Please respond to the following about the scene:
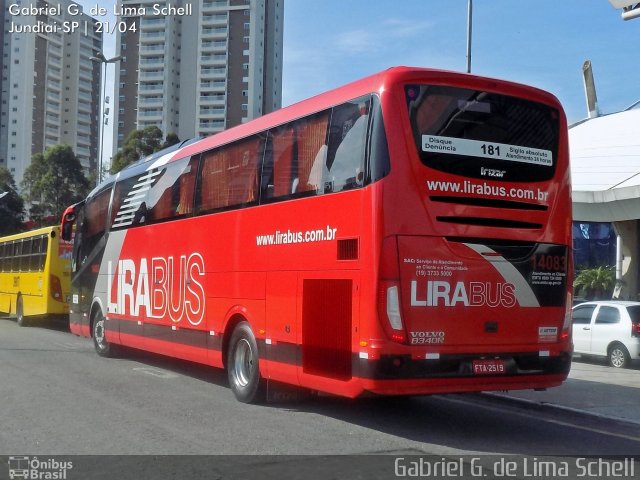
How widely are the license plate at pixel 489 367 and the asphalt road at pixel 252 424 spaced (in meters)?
0.73

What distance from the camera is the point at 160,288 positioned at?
44.5 feet

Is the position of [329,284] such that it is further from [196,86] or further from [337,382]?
[196,86]

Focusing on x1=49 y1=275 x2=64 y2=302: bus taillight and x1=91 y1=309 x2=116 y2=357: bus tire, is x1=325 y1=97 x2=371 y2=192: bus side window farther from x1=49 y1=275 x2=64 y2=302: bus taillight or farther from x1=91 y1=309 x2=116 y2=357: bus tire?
x1=49 y1=275 x2=64 y2=302: bus taillight

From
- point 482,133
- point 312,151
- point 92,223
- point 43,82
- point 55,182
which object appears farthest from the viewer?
point 43,82

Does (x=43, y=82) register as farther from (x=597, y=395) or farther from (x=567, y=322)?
(x=567, y=322)

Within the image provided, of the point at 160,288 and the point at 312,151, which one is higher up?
the point at 312,151

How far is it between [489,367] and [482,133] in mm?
2599

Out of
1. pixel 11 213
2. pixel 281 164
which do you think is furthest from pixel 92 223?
pixel 11 213

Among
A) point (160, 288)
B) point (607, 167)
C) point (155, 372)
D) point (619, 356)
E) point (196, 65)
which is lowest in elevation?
point (155, 372)

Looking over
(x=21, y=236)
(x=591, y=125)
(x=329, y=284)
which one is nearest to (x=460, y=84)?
(x=329, y=284)

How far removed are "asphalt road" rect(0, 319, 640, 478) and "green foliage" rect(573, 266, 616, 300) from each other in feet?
67.9

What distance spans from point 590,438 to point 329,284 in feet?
11.1

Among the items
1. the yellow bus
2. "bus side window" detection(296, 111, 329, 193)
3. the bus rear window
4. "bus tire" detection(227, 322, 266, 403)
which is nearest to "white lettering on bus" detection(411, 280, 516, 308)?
the bus rear window

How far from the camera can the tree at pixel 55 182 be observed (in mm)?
54406
